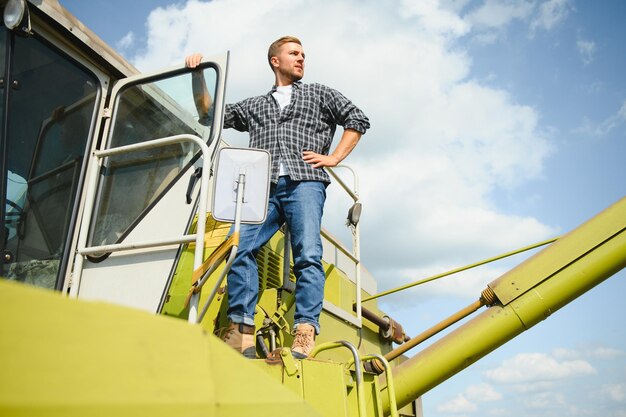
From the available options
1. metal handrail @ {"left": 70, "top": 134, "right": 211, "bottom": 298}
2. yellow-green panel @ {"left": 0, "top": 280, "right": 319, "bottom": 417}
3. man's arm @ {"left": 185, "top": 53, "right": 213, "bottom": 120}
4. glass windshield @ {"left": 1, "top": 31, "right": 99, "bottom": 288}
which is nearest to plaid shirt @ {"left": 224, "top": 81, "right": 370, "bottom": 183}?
man's arm @ {"left": 185, "top": 53, "right": 213, "bottom": 120}

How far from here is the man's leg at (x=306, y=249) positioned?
9.16ft

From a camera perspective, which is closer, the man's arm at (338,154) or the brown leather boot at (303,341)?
the brown leather boot at (303,341)

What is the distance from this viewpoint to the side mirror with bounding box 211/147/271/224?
6.49 ft

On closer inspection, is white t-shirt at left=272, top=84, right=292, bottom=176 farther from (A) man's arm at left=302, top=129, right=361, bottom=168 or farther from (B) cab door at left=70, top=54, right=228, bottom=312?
(B) cab door at left=70, top=54, right=228, bottom=312

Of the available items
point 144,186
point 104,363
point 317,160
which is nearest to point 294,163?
point 317,160

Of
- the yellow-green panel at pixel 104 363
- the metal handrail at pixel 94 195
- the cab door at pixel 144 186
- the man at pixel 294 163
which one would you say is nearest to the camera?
the yellow-green panel at pixel 104 363

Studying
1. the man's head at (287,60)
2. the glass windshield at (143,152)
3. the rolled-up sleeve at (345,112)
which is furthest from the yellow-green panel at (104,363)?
the man's head at (287,60)

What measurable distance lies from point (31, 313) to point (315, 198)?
87.8 inches

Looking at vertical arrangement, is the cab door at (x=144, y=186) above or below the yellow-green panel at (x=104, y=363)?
above

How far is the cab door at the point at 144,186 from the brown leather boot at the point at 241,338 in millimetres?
405

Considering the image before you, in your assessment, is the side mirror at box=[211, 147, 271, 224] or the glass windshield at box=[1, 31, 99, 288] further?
the glass windshield at box=[1, 31, 99, 288]

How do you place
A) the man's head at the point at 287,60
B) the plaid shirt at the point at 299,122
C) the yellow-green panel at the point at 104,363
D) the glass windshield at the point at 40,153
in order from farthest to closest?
the man's head at the point at 287,60
the plaid shirt at the point at 299,122
the glass windshield at the point at 40,153
the yellow-green panel at the point at 104,363

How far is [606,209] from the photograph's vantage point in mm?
3709

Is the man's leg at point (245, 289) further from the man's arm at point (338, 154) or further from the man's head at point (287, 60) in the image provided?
the man's head at point (287, 60)
